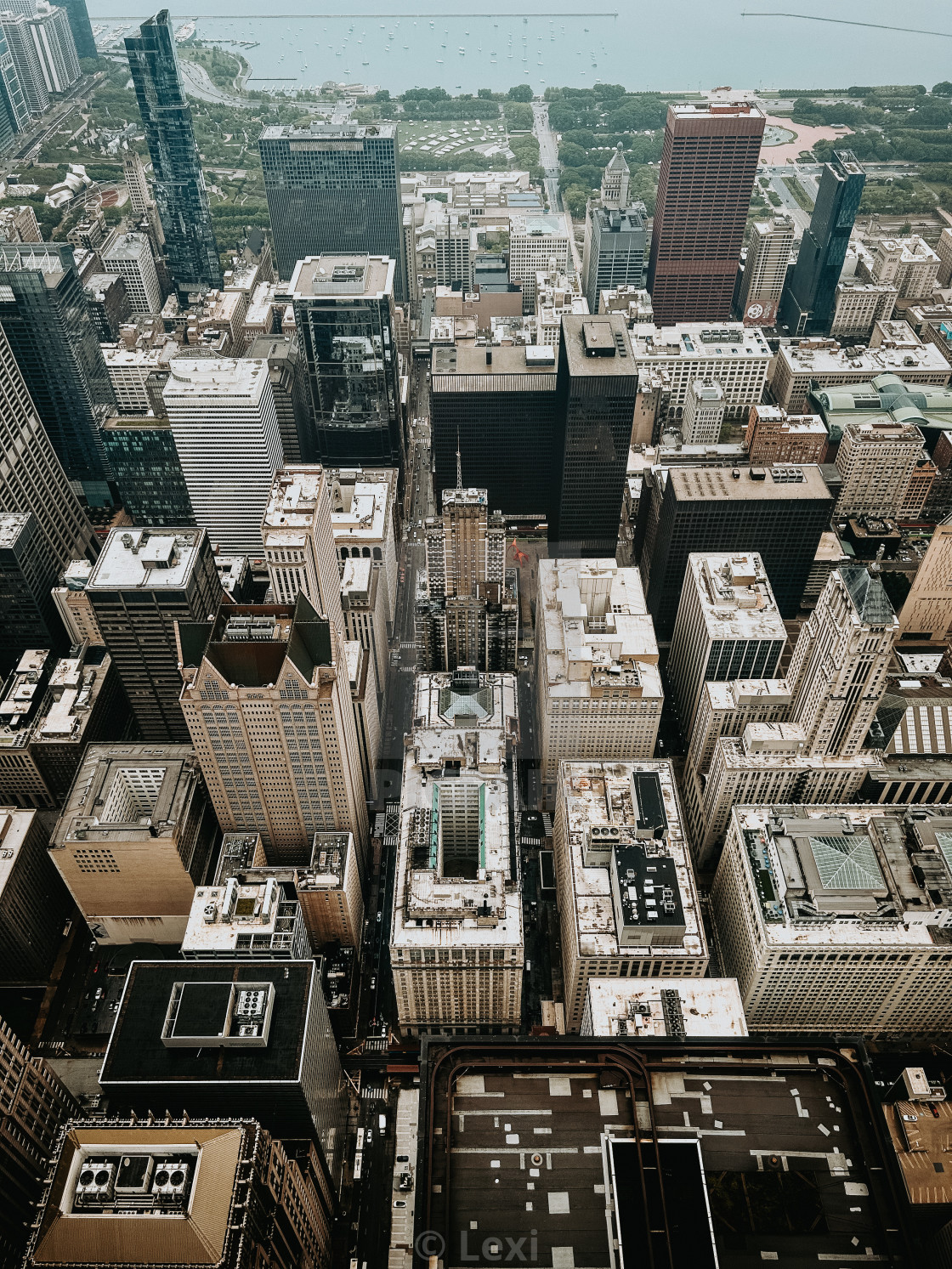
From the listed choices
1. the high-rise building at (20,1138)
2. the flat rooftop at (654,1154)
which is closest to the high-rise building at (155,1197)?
the high-rise building at (20,1138)

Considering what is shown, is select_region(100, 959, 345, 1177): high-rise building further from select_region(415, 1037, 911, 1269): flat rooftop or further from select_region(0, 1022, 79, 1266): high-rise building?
select_region(415, 1037, 911, 1269): flat rooftop

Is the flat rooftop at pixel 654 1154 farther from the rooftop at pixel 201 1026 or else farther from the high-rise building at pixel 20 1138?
the high-rise building at pixel 20 1138

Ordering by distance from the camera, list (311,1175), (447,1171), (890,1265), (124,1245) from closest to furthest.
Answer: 1. (890,1265)
2. (447,1171)
3. (124,1245)
4. (311,1175)

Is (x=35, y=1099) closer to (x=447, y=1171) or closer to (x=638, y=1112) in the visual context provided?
(x=447, y=1171)

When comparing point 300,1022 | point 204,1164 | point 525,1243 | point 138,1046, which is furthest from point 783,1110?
point 138,1046

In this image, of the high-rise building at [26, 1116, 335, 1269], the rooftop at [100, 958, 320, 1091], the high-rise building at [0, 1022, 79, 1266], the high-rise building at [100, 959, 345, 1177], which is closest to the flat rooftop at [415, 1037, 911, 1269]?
the high-rise building at [26, 1116, 335, 1269]

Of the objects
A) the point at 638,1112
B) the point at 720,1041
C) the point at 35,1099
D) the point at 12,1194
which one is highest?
the point at 35,1099

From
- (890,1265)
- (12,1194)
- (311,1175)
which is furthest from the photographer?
(311,1175)
